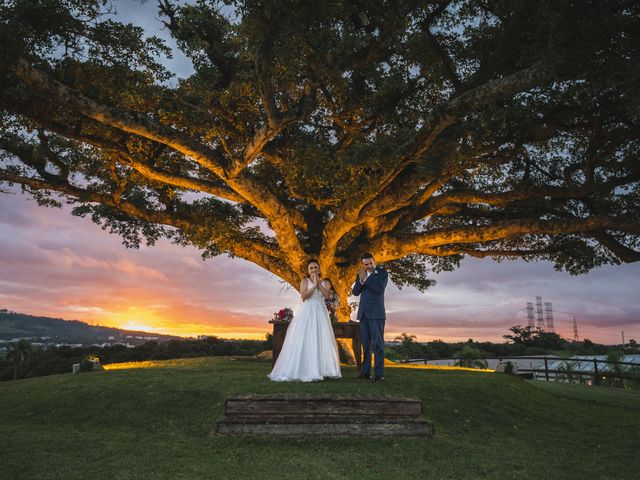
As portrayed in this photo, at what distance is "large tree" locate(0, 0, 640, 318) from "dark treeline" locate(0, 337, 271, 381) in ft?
30.1

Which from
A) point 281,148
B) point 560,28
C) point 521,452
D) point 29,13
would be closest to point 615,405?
point 521,452

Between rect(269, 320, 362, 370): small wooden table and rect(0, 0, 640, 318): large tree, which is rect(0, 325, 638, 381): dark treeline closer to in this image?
rect(0, 0, 640, 318): large tree

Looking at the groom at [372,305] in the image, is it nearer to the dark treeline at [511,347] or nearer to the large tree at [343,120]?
the large tree at [343,120]

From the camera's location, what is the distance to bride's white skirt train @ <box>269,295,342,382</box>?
28.2ft

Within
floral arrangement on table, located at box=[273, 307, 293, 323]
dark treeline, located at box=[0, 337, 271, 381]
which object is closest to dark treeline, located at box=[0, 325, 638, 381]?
dark treeline, located at box=[0, 337, 271, 381]

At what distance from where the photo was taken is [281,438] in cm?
617

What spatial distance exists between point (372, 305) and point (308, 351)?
153cm

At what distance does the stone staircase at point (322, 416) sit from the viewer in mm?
6270

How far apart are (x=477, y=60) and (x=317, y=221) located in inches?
325

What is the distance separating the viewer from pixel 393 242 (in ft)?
52.3

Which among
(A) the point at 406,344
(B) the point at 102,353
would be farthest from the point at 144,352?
(A) the point at 406,344

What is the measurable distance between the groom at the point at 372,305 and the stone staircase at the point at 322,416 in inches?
82.4

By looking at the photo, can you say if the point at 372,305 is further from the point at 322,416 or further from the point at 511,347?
the point at 511,347

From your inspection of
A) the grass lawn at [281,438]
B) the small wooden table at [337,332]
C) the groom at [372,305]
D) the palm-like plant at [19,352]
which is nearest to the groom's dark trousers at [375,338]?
the groom at [372,305]
